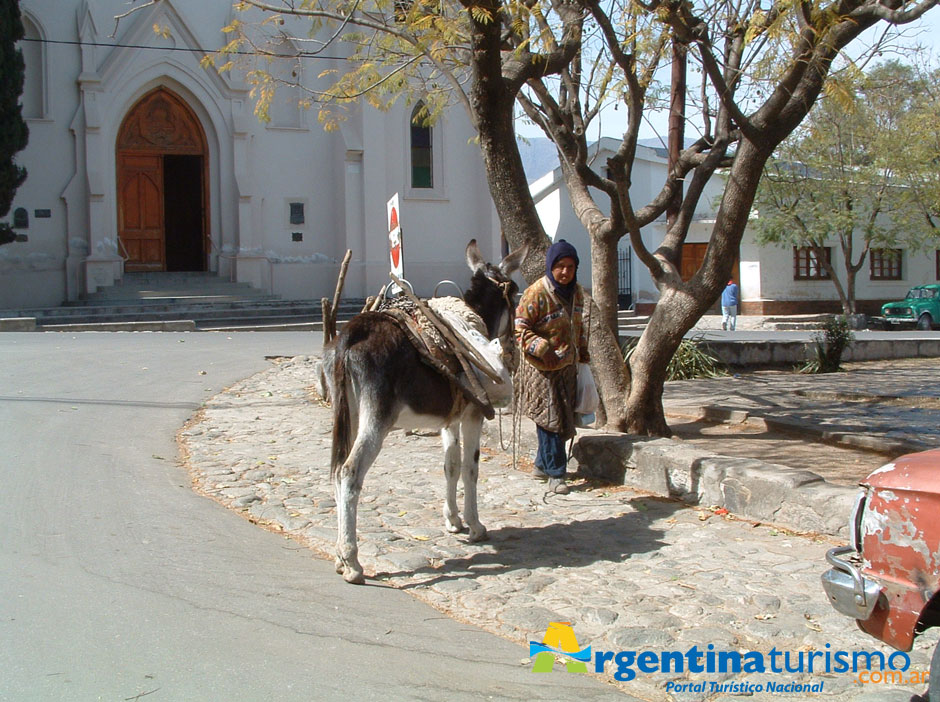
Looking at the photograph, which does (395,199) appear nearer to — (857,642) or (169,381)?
A: (169,381)

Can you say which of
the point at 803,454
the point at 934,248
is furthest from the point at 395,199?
the point at 934,248

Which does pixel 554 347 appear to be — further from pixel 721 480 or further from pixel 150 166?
pixel 150 166

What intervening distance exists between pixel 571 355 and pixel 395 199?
3113 millimetres

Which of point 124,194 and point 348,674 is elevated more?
point 124,194

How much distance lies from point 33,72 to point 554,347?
835 inches

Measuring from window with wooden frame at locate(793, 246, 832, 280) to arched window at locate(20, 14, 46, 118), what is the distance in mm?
25823

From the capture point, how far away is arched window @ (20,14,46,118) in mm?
23125

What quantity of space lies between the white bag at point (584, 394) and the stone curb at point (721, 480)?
19.8 inches

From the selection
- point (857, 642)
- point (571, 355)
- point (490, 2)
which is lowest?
point (857, 642)

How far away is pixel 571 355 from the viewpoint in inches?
286

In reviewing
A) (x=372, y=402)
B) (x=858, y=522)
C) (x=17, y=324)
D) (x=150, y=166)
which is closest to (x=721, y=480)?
(x=372, y=402)

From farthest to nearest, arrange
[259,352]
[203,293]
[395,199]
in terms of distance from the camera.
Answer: [203,293] → [259,352] → [395,199]

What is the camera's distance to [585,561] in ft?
18.6

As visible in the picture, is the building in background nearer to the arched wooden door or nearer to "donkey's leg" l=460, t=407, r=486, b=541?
the arched wooden door
